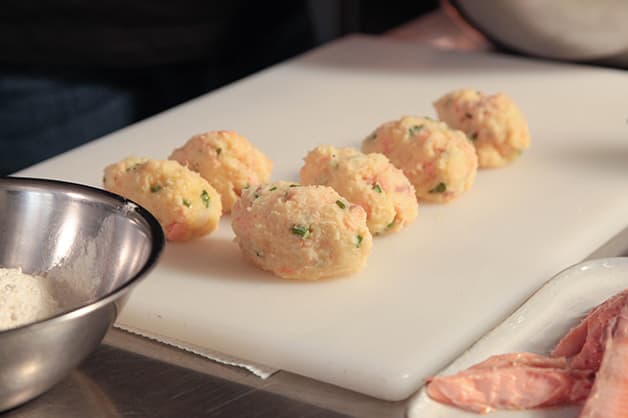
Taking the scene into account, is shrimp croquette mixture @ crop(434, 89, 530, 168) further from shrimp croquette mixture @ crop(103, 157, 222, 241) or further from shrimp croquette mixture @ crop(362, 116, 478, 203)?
shrimp croquette mixture @ crop(103, 157, 222, 241)

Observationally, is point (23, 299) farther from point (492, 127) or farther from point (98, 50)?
point (98, 50)

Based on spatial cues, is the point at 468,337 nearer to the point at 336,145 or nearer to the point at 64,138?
the point at 336,145

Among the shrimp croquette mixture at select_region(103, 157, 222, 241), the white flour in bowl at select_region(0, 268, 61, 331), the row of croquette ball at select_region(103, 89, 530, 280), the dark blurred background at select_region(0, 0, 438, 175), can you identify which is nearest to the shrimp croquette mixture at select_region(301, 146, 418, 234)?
the row of croquette ball at select_region(103, 89, 530, 280)

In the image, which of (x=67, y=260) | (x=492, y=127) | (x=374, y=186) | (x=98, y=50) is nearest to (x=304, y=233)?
(x=374, y=186)

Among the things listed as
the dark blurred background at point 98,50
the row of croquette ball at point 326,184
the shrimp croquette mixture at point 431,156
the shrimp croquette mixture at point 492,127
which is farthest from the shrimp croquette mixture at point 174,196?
the dark blurred background at point 98,50

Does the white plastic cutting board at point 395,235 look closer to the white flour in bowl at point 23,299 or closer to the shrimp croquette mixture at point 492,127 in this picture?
the shrimp croquette mixture at point 492,127

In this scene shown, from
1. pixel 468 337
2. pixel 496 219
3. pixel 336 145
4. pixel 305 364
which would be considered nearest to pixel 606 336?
pixel 468 337
